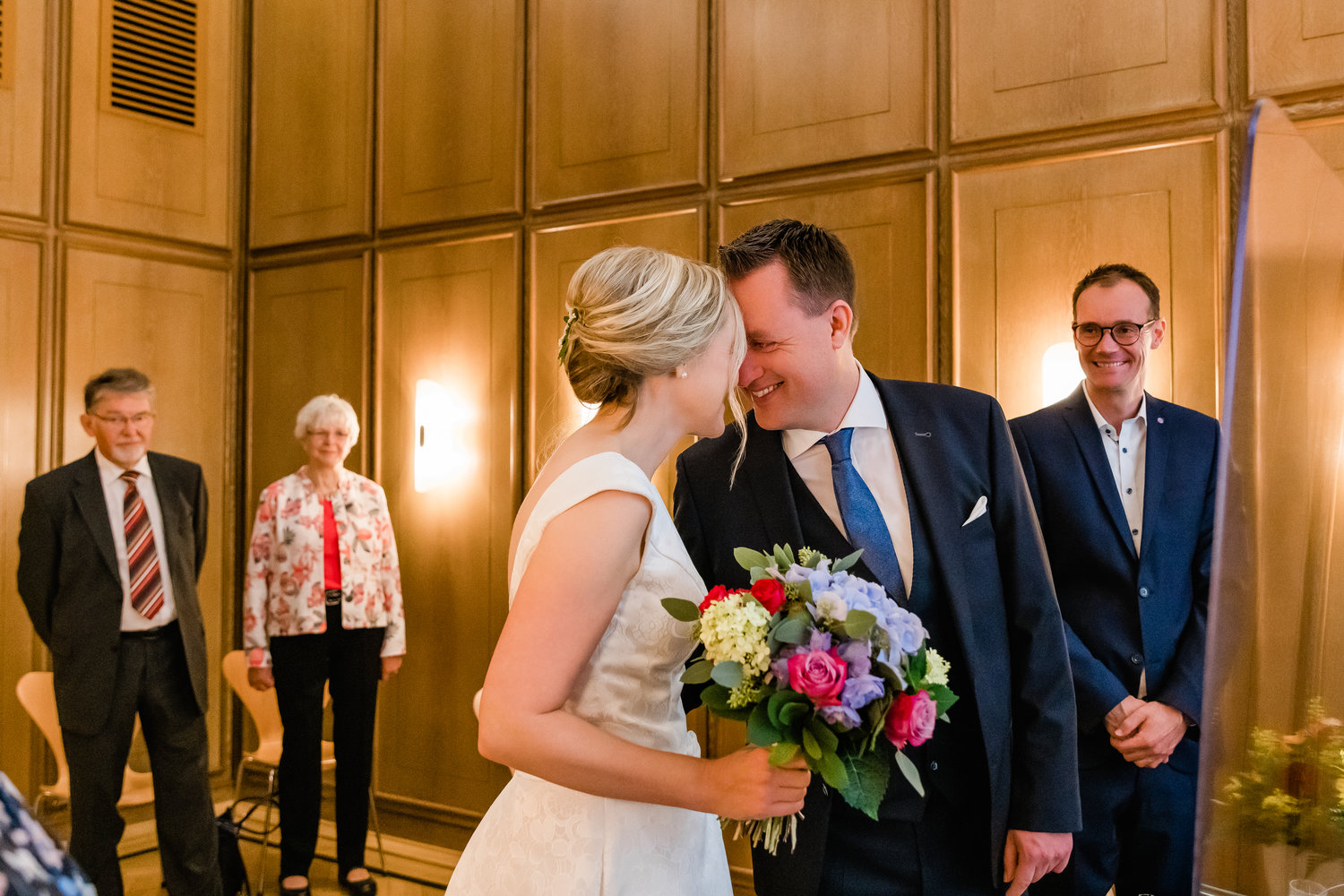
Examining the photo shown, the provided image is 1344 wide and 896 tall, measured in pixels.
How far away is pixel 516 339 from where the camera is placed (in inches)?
205

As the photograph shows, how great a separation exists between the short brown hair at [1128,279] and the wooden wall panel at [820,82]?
3.13 ft

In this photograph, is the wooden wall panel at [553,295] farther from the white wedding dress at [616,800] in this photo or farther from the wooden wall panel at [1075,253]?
the white wedding dress at [616,800]

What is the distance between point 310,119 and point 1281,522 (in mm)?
6259

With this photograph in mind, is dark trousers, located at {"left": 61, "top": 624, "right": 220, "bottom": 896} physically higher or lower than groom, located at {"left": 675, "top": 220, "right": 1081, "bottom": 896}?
lower

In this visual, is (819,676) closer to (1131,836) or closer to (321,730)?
(1131,836)

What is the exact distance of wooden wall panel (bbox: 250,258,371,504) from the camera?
5.79 metres

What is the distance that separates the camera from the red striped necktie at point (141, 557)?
4340mm

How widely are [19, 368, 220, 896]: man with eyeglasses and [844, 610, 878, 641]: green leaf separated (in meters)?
3.75

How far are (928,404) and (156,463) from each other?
12.3 ft

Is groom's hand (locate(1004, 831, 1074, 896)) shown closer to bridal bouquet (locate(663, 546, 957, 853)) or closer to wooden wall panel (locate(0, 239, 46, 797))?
bridal bouquet (locate(663, 546, 957, 853))

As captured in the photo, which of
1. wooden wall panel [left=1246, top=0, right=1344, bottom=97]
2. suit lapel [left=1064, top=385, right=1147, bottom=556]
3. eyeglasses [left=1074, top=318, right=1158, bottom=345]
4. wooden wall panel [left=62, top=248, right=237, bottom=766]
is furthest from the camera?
wooden wall panel [left=62, top=248, right=237, bottom=766]

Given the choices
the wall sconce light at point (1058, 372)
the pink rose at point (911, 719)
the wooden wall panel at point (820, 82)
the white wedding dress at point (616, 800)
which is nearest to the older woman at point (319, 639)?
the wooden wall panel at point (820, 82)

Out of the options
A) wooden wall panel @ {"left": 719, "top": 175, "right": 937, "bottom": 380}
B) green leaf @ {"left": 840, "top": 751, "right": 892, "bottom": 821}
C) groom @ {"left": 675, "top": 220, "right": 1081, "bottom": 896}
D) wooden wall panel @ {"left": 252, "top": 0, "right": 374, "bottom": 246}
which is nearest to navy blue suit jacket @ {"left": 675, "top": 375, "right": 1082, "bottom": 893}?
groom @ {"left": 675, "top": 220, "right": 1081, "bottom": 896}

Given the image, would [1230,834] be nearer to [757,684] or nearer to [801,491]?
[757,684]
